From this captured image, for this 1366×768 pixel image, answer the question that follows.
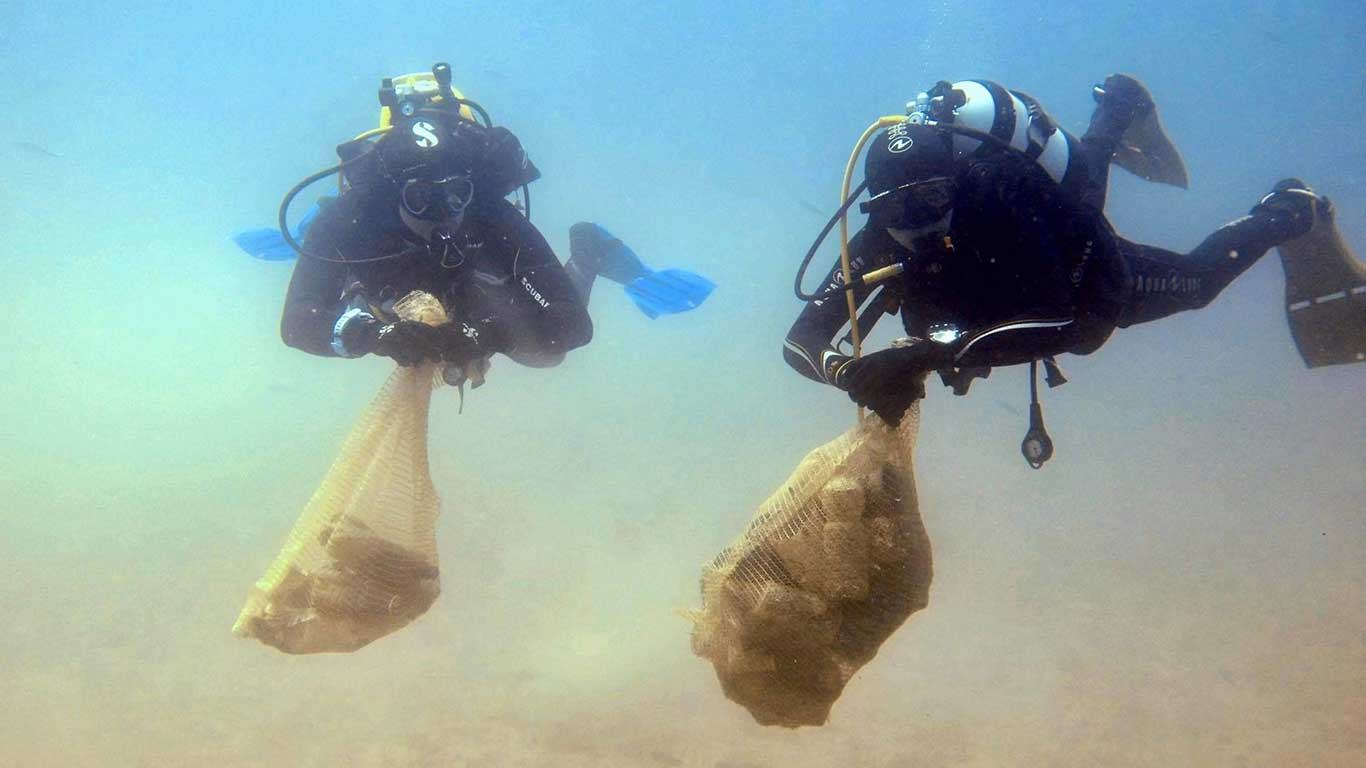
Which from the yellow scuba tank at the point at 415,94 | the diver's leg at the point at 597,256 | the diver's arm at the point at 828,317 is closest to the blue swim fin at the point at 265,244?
the yellow scuba tank at the point at 415,94

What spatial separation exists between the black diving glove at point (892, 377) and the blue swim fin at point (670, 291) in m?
3.61

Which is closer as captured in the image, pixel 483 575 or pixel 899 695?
pixel 899 695

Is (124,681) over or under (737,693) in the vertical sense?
under

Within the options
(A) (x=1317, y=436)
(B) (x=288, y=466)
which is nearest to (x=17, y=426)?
(B) (x=288, y=466)

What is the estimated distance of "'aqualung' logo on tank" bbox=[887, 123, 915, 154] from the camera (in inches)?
132

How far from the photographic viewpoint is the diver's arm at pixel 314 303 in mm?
3891

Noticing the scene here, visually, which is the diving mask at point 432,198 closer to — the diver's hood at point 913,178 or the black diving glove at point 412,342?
the black diving glove at point 412,342

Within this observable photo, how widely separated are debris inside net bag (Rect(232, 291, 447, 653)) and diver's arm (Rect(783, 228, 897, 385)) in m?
1.77

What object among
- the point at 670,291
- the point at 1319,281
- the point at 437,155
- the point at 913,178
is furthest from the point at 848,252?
the point at 1319,281

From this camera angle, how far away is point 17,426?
15234 millimetres

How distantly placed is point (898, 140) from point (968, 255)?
1.92ft

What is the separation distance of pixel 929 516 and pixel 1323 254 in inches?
268

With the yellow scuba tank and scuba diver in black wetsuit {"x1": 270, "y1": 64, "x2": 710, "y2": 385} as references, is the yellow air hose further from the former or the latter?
the yellow scuba tank

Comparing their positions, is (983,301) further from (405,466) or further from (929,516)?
(929,516)
